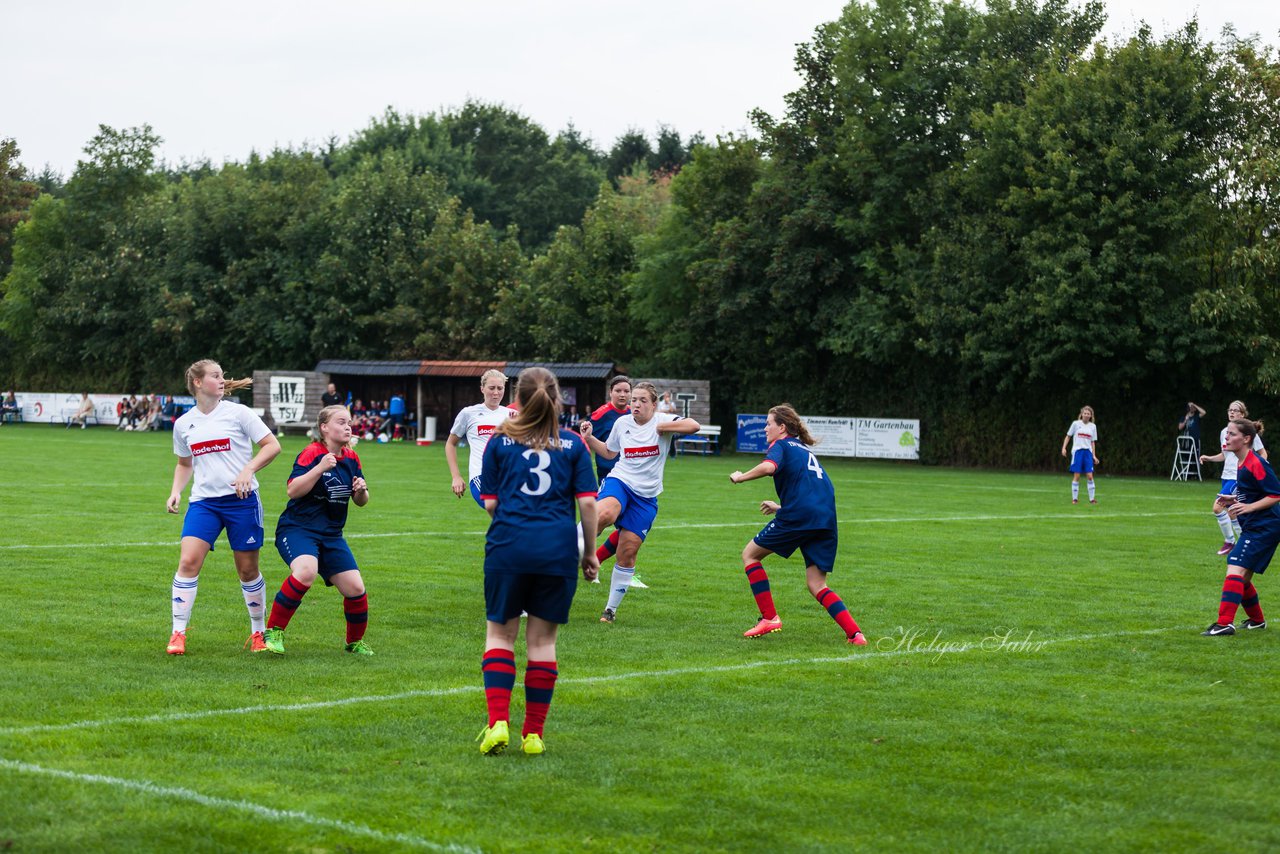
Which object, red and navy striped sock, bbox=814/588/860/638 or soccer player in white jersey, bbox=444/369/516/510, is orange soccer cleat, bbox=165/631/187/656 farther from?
red and navy striped sock, bbox=814/588/860/638

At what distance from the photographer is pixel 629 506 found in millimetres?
12102

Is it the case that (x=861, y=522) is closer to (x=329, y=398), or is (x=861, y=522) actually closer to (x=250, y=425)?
(x=250, y=425)

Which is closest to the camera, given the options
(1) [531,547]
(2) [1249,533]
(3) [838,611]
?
(1) [531,547]

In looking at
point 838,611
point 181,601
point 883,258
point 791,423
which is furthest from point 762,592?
point 883,258

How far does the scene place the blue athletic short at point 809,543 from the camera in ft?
34.3

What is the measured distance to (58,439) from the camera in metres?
45.9

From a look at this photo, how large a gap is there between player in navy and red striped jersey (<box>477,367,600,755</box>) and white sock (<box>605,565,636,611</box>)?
→ 4.58 m

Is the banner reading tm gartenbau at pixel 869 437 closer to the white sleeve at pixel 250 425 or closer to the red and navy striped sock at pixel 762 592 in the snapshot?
the red and navy striped sock at pixel 762 592

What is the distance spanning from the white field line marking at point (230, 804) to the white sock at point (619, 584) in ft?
18.9

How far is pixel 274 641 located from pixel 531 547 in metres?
3.64

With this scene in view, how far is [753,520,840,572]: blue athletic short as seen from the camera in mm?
10445

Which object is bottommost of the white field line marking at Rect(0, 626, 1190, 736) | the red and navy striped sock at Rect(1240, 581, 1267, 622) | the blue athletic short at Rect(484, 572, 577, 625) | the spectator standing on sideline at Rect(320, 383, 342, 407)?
the white field line marking at Rect(0, 626, 1190, 736)

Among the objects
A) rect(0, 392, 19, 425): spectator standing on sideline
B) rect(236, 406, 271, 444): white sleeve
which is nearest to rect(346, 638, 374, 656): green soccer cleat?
rect(236, 406, 271, 444): white sleeve

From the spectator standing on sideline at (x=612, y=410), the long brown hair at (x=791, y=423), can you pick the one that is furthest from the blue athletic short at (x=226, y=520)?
the long brown hair at (x=791, y=423)
